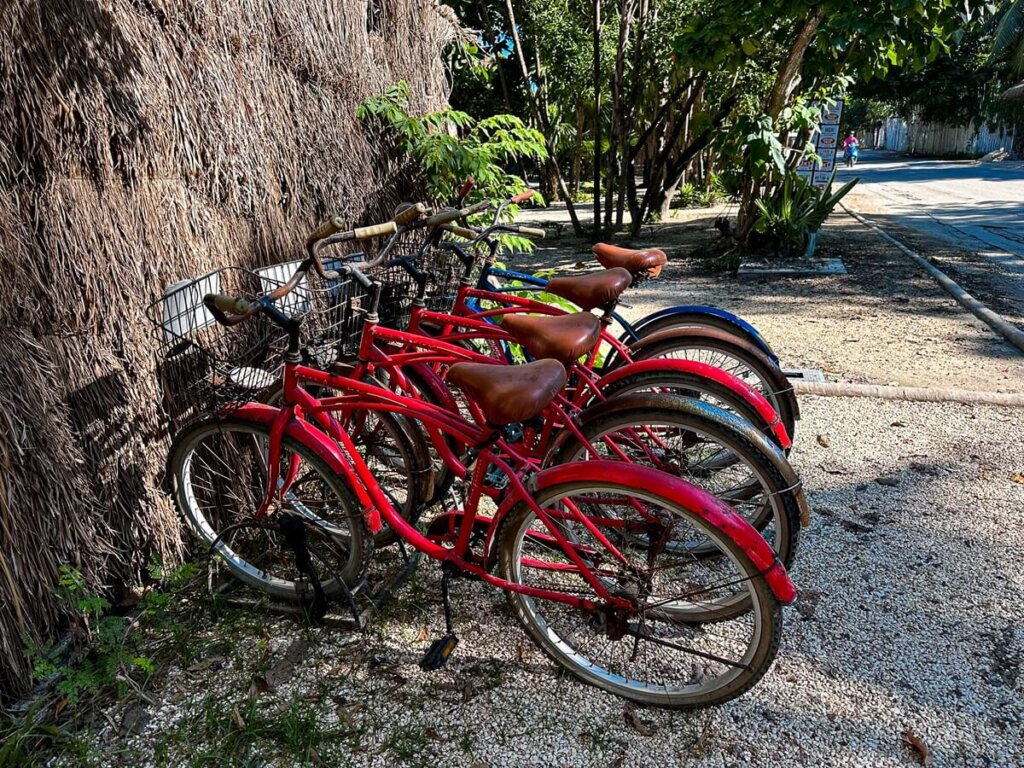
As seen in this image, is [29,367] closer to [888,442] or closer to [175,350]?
[175,350]

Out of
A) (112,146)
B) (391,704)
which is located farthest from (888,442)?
(112,146)

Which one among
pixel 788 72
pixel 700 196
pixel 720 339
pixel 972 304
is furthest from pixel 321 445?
pixel 700 196

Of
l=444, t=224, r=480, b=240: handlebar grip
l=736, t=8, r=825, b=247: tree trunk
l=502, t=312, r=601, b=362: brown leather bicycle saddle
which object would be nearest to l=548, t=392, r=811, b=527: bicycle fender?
l=502, t=312, r=601, b=362: brown leather bicycle saddle

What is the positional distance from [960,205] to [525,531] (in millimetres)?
16784

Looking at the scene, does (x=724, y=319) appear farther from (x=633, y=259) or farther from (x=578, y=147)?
(x=578, y=147)

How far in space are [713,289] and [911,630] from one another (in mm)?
6017

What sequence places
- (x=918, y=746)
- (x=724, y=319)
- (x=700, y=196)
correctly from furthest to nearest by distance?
(x=700, y=196) → (x=724, y=319) → (x=918, y=746)

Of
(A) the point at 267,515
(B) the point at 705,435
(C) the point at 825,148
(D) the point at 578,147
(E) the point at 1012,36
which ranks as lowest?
(A) the point at 267,515

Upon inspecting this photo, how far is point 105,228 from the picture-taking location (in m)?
2.44

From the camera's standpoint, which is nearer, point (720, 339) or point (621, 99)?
point (720, 339)

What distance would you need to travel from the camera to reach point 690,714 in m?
2.19

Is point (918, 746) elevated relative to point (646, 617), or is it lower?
lower

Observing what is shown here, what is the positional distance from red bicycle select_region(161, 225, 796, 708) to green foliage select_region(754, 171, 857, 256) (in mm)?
7068

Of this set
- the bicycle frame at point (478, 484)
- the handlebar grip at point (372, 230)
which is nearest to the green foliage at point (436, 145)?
the handlebar grip at point (372, 230)
